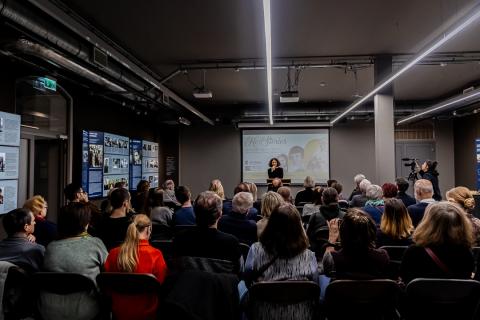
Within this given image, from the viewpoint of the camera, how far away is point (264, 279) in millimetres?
2291

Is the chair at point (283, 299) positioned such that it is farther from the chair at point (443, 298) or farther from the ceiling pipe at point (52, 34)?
the ceiling pipe at point (52, 34)

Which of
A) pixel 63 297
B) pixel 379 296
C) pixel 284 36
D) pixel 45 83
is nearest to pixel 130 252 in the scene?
pixel 63 297

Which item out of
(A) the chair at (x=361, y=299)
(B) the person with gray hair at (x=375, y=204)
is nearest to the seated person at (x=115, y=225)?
(A) the chair at (x=361, y=299)

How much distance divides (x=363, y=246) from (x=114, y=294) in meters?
1.64

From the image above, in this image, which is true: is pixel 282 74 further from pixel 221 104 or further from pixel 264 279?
pixel 264 279

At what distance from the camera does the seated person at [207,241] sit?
2.43 meters

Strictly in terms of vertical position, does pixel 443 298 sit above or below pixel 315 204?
below

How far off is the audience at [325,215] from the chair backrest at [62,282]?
2280 mm

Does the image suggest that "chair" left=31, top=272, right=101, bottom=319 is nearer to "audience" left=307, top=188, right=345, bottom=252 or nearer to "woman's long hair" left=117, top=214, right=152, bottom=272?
"woman's long hair" left=117, top=214, right=152, bottom=272

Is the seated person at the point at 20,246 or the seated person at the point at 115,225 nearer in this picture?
the seated person at the point at 20,246

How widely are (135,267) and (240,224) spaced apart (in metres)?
1.24

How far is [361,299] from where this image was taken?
7.03 ft

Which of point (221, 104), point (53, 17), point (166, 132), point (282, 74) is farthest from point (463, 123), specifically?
point (53, 17)

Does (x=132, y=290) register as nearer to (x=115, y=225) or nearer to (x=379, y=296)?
(x=115, y=225)
